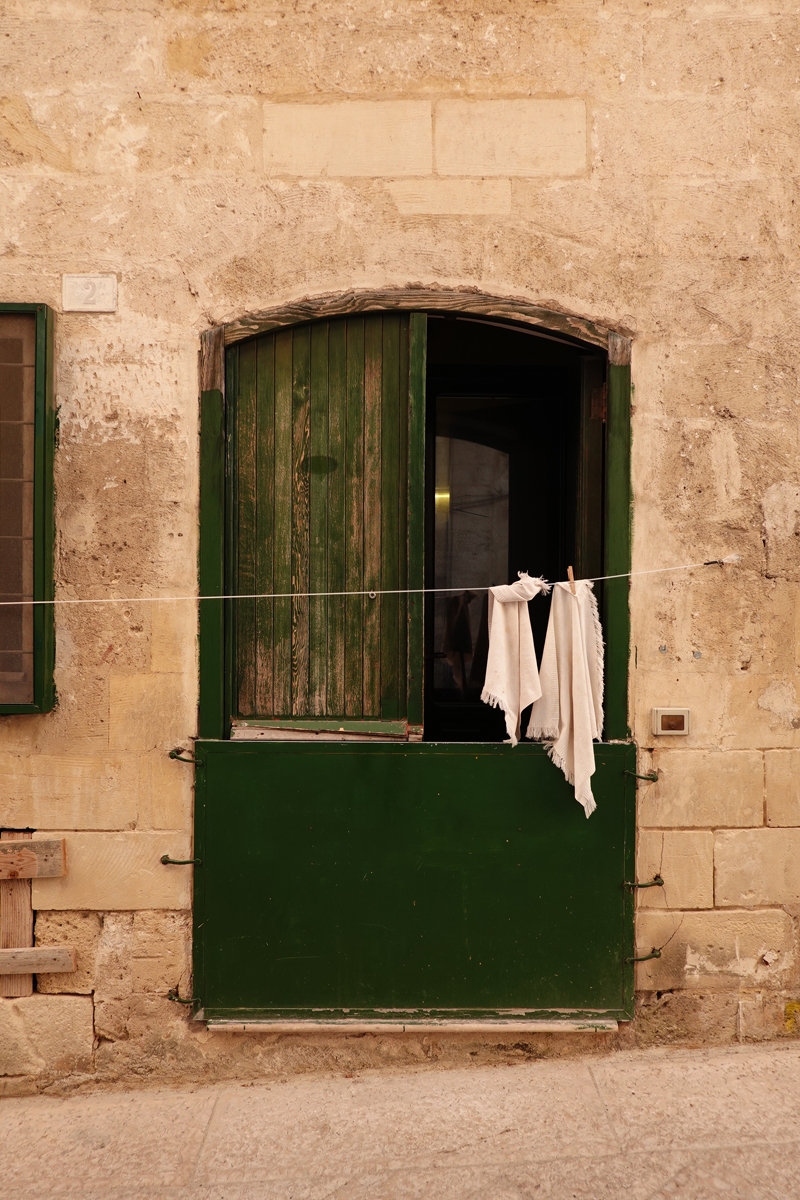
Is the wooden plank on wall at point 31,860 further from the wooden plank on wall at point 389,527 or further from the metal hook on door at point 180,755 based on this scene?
the wooden plank on wall at point 389,527

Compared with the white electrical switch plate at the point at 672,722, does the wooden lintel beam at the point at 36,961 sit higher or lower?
lower

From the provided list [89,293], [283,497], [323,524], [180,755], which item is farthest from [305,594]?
[89,293]

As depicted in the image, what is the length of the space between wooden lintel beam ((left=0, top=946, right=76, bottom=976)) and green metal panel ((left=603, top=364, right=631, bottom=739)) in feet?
8.12

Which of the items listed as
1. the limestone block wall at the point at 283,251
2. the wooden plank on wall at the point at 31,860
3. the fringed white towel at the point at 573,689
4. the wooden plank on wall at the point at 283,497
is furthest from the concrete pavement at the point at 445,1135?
the wooden plank on wall at the point at 283,497

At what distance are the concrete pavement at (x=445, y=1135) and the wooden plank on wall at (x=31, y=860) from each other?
91cm

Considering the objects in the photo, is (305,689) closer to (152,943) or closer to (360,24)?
(152,943)

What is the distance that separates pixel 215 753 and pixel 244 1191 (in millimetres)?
1544

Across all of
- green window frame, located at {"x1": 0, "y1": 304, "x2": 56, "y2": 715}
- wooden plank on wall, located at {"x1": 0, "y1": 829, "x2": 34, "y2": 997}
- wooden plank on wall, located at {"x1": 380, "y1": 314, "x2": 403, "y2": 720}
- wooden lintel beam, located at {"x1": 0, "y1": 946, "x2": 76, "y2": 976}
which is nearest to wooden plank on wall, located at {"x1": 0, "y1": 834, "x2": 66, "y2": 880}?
wooden plank on wall, located at {"x1": 0, "y1": 829, "x2": 34, "y2": 997}

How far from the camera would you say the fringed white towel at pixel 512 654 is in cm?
344

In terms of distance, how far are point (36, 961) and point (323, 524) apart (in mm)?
2184

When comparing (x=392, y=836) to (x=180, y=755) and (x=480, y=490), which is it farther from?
(x=480, y=490)

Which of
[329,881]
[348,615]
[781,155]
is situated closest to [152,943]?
[329,881]

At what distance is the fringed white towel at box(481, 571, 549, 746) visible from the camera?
3436mm

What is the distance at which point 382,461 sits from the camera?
141 inches
